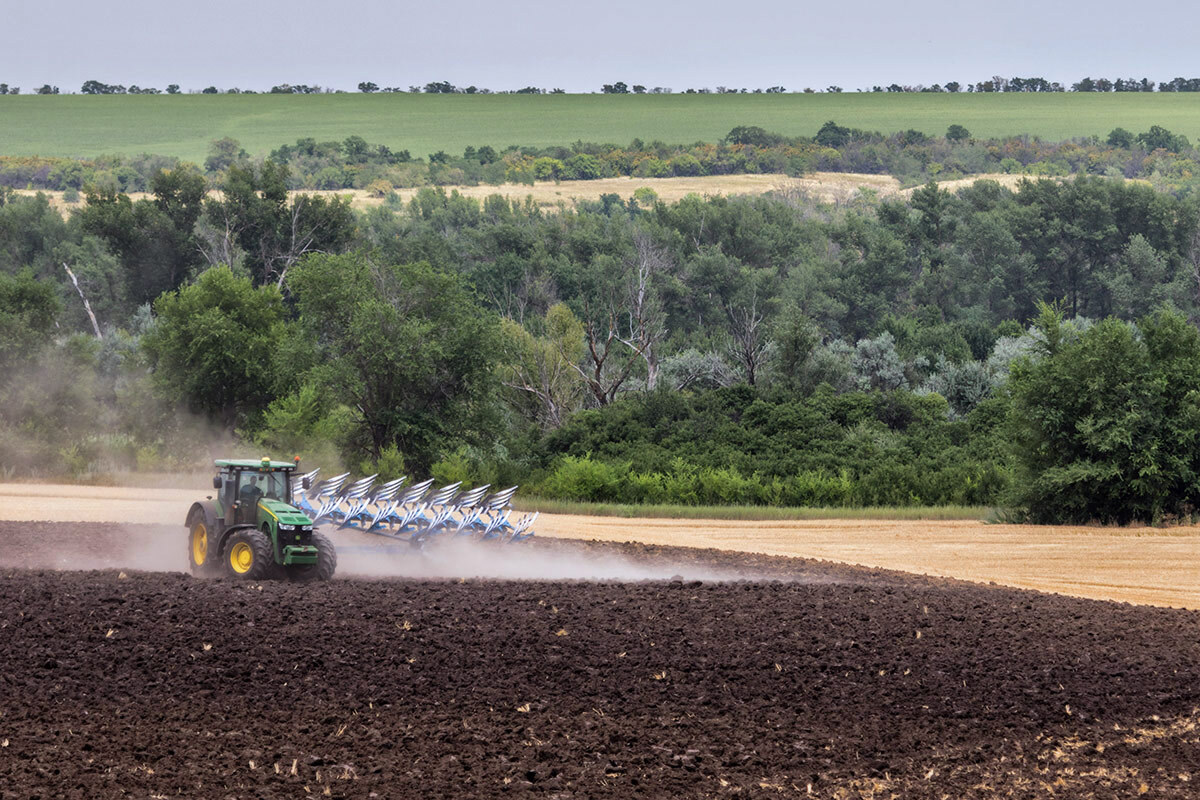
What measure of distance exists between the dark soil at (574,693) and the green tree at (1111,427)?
1202 cm

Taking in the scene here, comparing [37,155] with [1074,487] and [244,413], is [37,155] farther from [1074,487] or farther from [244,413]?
[1074,487]

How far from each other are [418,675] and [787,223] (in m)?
75.7

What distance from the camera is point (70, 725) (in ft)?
36.6

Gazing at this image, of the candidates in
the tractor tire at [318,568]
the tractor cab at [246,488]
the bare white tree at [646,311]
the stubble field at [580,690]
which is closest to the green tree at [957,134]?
the bare white tree at [646,311]

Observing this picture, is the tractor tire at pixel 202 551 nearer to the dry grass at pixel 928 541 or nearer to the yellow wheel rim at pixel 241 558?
the yellow wheel rim at pixel 241 558

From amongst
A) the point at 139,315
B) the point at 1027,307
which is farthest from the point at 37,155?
the point at 1027,307

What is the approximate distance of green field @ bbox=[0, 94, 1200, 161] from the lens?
159750mm

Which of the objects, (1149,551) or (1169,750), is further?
(1149,551)

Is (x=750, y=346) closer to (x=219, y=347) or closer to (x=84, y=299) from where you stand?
(x=219, y=347)

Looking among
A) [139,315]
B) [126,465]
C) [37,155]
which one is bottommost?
[126,465]

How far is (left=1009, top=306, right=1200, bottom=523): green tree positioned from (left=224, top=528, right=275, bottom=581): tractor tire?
58.6ft

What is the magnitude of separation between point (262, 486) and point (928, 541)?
1433cm

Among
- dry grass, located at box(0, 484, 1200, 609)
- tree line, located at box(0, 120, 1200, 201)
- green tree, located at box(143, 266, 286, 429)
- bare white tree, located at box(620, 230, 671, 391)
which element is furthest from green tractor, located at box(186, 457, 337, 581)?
tree line, located at box(0, 120, 1200, 201)

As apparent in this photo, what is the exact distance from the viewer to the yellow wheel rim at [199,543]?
17.6 metres
